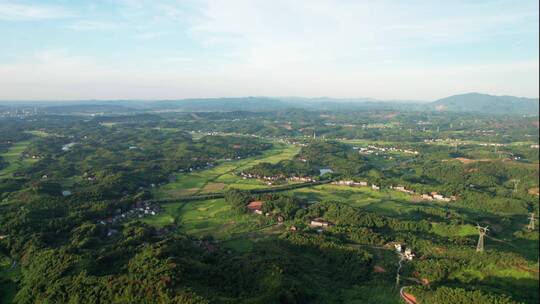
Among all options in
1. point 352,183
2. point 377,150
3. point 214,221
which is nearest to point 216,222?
point 214,221

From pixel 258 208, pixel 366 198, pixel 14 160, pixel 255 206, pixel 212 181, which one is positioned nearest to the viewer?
pixel 258 208

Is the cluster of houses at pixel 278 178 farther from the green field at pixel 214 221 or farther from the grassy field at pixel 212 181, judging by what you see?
the green field at pixel 214 221

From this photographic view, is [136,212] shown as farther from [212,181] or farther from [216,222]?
[212,181]

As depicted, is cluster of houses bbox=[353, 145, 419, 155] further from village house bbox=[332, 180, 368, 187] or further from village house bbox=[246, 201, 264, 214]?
village house bbox=[246, 201, 264, 214]

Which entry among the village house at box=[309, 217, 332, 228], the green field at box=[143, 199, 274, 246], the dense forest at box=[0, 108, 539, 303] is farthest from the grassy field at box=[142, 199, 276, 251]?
the village house at box=[309, 217, 332, 228]

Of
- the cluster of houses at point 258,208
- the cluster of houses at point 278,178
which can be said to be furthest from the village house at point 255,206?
the cluster of houses at point 278,178

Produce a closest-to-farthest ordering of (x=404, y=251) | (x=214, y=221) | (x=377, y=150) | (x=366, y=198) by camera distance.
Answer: (x=404, y=251) → (x=214, y=221) → (x=366, y=198) → (x=377, y=150)
